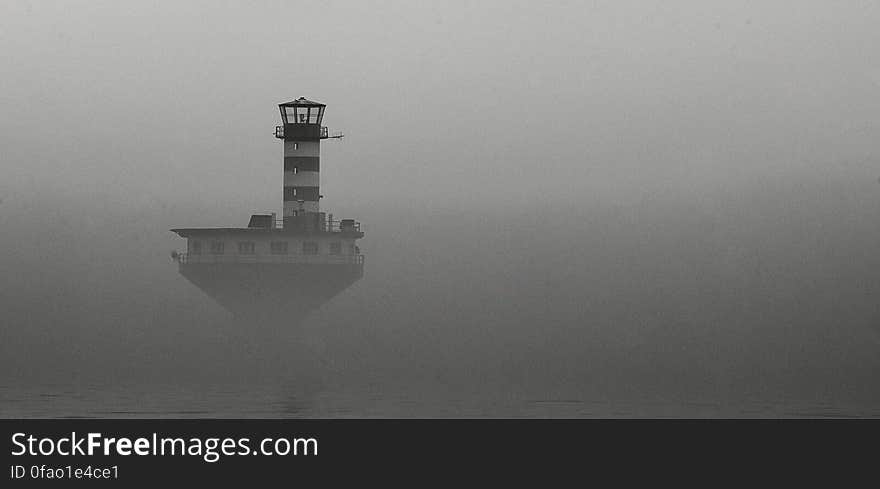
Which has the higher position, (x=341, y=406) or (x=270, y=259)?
(x=270, y=259)

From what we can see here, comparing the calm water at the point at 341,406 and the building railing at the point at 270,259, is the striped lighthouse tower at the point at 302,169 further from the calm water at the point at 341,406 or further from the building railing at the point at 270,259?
the calm water at the point at 341,406

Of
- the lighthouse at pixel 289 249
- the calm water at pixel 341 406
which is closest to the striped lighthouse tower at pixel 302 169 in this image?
the lighthouse at pixel 289 249

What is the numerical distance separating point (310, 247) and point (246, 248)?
10.7 ft

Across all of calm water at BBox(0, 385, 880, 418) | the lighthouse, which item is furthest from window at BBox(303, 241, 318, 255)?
calm water at BBox(0, 385, 880, 418)

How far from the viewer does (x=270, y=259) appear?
222 feet

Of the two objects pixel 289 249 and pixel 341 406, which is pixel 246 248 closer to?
pixel 289 249

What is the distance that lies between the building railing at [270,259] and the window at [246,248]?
0.53ft

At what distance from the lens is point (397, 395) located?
5675cm

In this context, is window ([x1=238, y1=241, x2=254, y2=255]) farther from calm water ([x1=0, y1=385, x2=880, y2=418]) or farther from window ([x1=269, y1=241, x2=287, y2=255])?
calm water ([x1=0, y1=385, x2=880, y2=418])

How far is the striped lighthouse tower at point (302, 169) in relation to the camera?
6650 cm

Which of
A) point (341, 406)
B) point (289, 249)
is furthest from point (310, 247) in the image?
point (341, 406)
